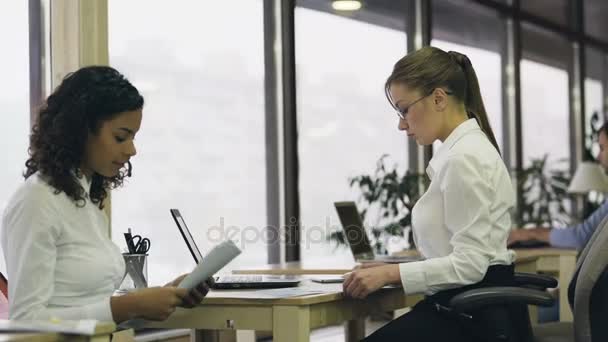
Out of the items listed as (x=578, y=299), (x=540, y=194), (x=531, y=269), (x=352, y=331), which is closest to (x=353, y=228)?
(x=352, y=331)

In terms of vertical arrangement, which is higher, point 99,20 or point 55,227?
point 99,20

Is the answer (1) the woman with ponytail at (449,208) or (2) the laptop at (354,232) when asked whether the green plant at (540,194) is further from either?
(1) the woman with ponytail at (449,208)

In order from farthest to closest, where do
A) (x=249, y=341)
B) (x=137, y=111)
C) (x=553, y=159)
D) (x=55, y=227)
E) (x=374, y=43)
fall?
(x=553, y=159) < (x=374, y=43) < (x=249, y=341) < (x=137, y=111) < (x=55, y=227)

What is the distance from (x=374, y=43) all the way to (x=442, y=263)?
4186 mm

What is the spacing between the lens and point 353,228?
4238mm

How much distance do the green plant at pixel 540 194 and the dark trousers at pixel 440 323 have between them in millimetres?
5277

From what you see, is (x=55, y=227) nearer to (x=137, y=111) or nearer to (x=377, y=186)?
(x=137, y=111)

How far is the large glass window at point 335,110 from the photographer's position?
5.83m

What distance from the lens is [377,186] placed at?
5.66 m

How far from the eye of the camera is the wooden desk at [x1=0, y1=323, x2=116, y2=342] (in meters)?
1.64

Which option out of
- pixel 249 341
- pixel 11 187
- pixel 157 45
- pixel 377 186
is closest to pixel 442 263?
pixel 249 341

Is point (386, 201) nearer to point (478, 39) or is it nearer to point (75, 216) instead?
point (478, 39)

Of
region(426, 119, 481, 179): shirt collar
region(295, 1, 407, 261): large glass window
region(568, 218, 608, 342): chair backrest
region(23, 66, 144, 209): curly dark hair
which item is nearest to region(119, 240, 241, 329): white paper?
region(23, 66, 144, 209): curly dark hair

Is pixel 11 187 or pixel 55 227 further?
pixel 11 187
